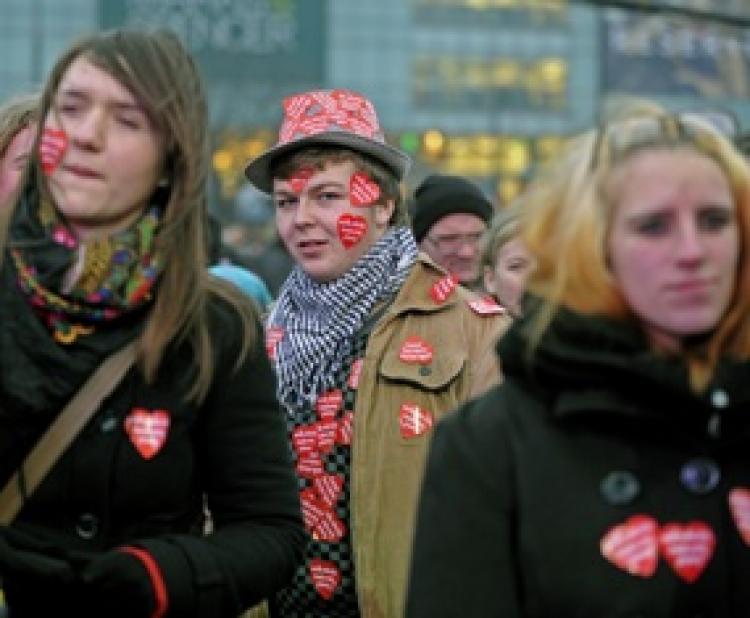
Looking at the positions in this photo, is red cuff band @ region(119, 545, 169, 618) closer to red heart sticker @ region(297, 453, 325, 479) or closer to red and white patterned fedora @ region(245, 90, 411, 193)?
red heart sticker @ region(297, 453, 325, 479)

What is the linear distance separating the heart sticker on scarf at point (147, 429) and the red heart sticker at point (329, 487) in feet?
5.87

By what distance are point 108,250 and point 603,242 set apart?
0.83 meters

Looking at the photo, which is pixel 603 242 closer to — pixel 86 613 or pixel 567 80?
pixel 86 613

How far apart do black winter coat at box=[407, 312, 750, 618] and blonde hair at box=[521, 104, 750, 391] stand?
0.05 m

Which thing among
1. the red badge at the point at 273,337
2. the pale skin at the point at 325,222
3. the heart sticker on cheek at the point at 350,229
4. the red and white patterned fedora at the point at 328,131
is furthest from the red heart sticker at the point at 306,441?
the red and white patterned fedora at the point at 328,131

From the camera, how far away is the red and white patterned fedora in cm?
575

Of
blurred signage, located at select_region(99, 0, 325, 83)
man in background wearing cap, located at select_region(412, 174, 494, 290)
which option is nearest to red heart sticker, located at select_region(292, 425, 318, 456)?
man in background wearing cap, located at select_region(412, 174, 494, 290)

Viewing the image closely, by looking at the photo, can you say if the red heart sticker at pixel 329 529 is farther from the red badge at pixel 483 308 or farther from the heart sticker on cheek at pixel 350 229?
the heart sticker on cheek at pixel 350 229

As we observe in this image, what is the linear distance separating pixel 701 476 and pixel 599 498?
0.17 metres

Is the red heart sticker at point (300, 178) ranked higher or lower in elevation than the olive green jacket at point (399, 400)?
higher

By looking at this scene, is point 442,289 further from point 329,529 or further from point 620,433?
point 620,433

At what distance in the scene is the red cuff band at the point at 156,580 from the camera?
3.43m

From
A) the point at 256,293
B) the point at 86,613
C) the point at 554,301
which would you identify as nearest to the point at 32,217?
the point at 86,613

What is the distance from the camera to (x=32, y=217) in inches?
140
